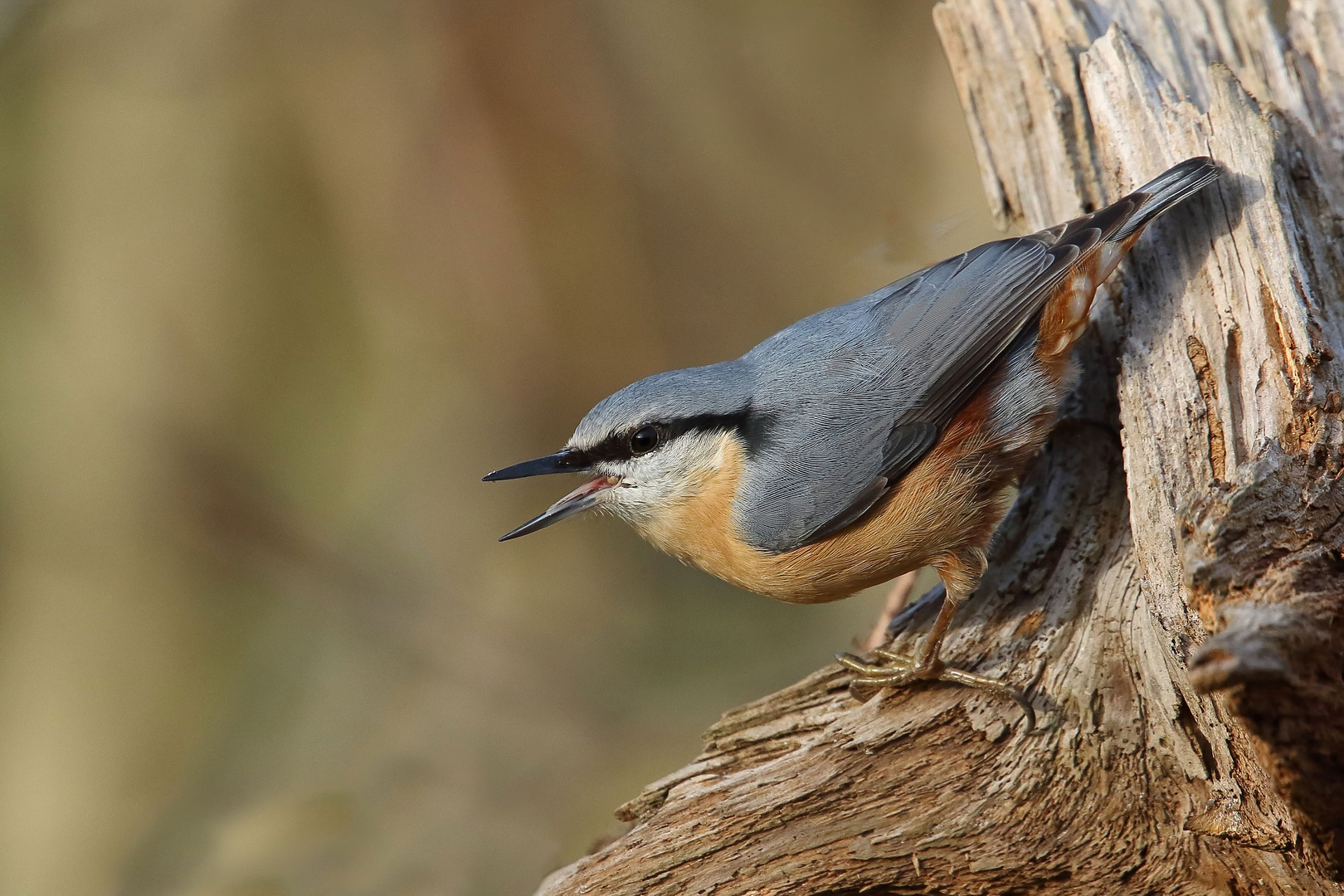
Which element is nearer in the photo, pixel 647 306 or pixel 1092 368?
pixel 1092 368

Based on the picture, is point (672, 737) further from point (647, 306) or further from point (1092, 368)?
point (1092, 368)

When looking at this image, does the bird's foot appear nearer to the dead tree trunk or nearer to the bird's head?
the dead tree trunk

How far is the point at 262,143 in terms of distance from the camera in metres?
4.74

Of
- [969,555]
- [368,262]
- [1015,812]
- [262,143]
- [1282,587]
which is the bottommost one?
[1015,812]

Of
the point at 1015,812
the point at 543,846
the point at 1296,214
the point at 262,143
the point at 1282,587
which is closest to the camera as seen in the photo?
the point at 1282,587

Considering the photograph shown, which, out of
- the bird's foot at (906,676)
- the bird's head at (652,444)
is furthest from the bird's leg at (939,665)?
the bird's head at (652,444)

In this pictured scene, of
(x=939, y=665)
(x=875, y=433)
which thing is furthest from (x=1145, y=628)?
(x=875, y=433)

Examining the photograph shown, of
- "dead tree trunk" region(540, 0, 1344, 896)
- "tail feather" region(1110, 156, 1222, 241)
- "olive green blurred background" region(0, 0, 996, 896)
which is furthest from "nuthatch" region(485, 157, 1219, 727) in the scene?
"olive green blurred background" region(0, 0, 996, 896)

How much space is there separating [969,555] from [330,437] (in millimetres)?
3420

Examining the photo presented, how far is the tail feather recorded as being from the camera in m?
2.60

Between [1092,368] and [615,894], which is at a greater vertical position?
[1092,368]

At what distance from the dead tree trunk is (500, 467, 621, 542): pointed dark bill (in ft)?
2.46

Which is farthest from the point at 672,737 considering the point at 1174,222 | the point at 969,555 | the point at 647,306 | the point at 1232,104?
the point at 1232,104

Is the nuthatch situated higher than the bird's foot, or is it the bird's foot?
the nuthatch
